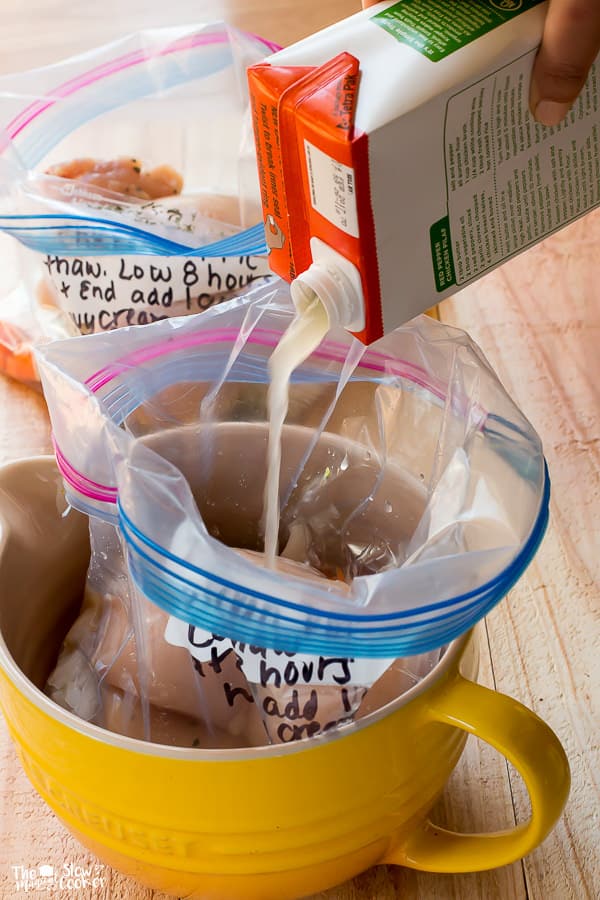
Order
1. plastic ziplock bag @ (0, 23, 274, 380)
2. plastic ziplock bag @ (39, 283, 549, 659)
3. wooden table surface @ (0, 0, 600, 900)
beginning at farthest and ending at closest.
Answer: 1. plastic ziplock bag @ (0, 23, 274, 380)
2. wooden table surface @ (0, 0, 600, 900)
3. plastic ziplock bag @ (39, 283, 549, 659)

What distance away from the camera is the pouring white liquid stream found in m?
0.41

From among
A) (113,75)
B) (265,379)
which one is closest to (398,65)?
(265,379)

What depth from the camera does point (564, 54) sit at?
0.36m

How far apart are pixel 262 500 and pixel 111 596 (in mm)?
87

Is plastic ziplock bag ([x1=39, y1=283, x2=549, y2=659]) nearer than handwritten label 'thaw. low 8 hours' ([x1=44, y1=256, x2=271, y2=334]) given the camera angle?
Yes

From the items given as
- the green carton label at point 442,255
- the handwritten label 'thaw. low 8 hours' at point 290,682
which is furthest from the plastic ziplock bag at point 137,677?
A: the green carton label at point 442,255

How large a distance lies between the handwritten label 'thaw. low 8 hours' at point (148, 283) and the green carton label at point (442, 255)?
0.87ft

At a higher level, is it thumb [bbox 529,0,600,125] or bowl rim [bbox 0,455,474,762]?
thumb [bbox 529,0,600,125]

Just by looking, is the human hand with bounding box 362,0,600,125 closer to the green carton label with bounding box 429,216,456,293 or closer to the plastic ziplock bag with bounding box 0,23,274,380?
the green carton label with bounding box 429,216,456,293

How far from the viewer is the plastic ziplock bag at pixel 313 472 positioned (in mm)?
315

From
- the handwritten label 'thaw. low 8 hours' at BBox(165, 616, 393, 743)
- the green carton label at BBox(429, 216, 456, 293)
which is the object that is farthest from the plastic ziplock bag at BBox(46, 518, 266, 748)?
the green carton label at BBox(429, 216, 456, 293)

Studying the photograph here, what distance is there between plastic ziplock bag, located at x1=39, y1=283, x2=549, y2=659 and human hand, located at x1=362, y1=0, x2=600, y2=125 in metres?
0.11

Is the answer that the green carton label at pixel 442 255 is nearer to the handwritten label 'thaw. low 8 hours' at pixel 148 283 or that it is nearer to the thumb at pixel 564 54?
the thumb at pixel 564 54

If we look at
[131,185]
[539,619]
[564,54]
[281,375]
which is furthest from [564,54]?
[131,185]
